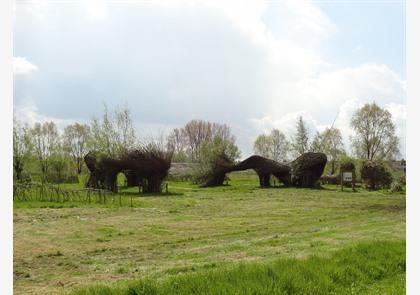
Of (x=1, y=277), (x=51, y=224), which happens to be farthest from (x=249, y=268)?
(x=51, y=224)

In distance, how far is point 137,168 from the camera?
2788 centimetres

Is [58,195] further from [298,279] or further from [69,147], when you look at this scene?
[69,147]

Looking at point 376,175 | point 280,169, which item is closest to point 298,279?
point 280,169

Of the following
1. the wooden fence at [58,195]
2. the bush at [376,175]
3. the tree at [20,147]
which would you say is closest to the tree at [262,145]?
the bush at [376,175]

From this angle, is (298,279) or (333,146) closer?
(298,279)

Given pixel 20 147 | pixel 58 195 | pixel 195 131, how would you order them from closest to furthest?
pixel 58 195 < pixel 20 147 < pixel 195 131

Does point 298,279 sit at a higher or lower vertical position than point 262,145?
lower

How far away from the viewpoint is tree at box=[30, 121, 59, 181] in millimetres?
43312

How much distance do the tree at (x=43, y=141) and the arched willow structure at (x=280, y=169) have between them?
1710cm

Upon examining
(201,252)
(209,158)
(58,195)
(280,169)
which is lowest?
(201,252)

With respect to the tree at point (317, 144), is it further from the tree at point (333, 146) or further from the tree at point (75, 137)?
the tree at point (75, 137)

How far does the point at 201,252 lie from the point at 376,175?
3473 cm

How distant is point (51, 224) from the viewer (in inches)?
475

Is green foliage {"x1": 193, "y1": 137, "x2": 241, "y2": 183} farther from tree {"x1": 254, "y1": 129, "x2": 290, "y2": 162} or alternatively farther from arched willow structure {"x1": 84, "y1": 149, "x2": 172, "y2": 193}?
tree {"x1": 254, "y1": 129, "x2": 290, "y2": 162}
